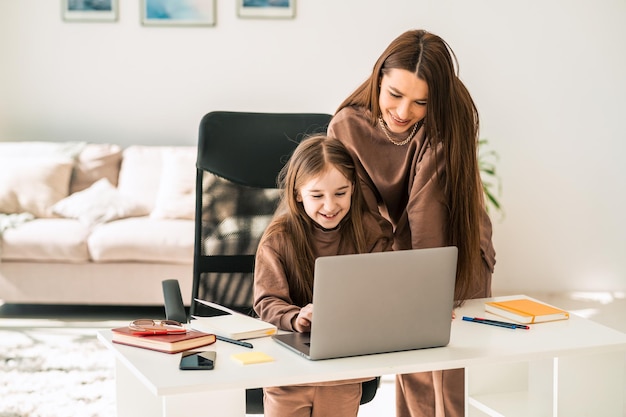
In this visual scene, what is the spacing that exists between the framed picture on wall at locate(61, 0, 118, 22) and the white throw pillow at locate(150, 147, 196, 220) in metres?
0.94

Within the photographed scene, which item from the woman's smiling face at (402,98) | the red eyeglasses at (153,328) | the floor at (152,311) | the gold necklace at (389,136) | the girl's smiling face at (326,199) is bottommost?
the floor at (152,311)

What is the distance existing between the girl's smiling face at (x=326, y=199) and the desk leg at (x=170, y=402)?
57 cm

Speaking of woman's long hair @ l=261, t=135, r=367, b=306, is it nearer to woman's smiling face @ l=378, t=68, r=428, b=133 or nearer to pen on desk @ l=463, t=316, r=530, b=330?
woman's smiling face @ l=378, t=68, r=428, b=133

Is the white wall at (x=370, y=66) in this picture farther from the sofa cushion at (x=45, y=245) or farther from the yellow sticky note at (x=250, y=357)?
the yellow sticky note at (x=250, y=357)

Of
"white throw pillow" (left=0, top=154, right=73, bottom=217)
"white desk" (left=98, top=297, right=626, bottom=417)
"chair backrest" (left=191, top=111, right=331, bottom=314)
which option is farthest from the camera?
"white throw pillow" (left=0, top=154, right=73, bottom=217)

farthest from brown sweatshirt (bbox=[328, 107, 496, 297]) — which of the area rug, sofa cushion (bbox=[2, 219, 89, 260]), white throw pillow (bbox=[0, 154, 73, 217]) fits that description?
white throw pillow (bbox=[0, 154, 73, 217])

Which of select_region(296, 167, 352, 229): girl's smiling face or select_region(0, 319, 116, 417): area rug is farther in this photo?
select_region(0, 319, 116, 417): area rug

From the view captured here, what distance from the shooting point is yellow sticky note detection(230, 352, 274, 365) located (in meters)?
1.71

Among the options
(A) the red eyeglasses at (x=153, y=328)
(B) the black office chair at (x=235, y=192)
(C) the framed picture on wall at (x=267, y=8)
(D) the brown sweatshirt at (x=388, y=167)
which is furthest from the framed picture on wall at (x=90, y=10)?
(A) the red eyeglasses at (x=153, y=328)

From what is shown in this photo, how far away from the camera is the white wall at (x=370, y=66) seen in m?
5.15

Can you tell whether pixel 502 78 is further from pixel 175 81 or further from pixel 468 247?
pixel 468 247

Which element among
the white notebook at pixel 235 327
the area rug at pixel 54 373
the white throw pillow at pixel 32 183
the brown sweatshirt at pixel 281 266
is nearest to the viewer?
the white notebook at pixel 235 327

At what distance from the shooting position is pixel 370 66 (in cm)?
523

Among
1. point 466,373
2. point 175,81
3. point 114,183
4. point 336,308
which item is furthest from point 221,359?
point 175,81
